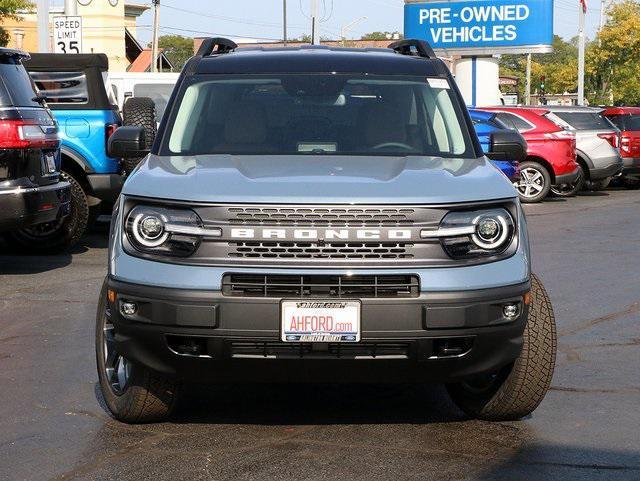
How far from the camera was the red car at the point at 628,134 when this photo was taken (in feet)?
80.3

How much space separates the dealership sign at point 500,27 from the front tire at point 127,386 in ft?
95.8

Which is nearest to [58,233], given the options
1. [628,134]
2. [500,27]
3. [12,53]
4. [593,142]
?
[12,53]

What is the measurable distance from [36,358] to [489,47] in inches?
1106

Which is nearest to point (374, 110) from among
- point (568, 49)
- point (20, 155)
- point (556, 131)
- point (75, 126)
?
point (20, 155)

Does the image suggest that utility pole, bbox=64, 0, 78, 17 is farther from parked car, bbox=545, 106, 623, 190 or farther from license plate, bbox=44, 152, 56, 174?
license plate, bbox=44, 152, 56, 174

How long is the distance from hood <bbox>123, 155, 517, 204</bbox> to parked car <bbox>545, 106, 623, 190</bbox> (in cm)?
1729

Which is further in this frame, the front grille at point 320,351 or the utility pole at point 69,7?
the utility pole at point 69,7

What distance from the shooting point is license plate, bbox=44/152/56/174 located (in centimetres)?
1072

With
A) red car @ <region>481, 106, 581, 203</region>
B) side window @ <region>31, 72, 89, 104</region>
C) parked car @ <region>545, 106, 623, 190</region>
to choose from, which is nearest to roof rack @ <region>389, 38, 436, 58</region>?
side window @ <region>31, 72, 89, 104</region>

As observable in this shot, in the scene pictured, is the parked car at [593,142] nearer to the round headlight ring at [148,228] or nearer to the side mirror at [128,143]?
the side mirror at [128,143]

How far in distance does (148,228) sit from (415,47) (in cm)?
255

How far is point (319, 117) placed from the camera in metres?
6.31

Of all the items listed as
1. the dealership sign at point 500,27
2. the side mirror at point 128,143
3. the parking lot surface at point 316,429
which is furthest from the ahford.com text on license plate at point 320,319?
the dealership sign at point 500,27

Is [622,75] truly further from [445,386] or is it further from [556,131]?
[445,386]
